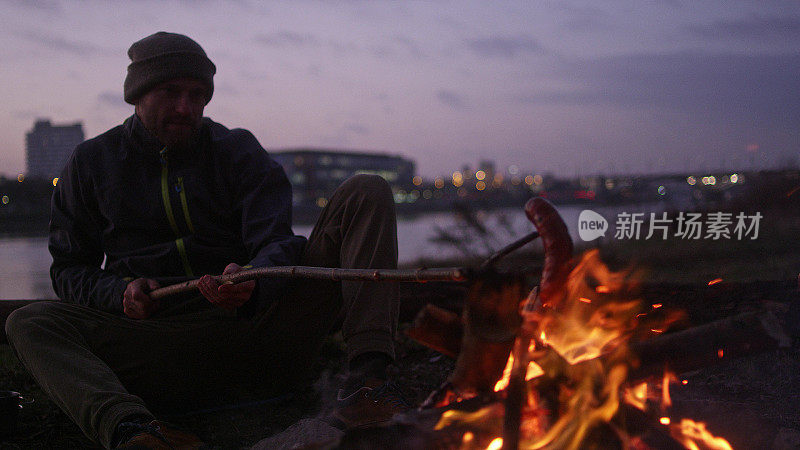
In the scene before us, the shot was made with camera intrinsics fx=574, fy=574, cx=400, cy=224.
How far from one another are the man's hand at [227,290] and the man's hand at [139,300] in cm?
36

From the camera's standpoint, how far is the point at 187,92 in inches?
103

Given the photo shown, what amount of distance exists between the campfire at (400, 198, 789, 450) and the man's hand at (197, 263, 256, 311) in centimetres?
92

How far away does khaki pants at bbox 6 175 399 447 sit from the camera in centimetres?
209

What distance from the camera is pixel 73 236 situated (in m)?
2.62

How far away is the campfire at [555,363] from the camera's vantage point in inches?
51.3

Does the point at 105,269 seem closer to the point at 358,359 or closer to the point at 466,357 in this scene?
the point at 358,359

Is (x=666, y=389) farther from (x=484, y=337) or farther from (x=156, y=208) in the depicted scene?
(x=156, y=208)

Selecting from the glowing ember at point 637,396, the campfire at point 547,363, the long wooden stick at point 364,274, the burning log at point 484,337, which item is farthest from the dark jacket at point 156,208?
the glowing ember at point 637,396

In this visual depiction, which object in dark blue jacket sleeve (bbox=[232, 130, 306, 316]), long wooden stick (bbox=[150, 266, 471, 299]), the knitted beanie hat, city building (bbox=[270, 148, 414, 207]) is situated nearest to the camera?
long wooden stick (bbox=[150, 266, 471, 299])

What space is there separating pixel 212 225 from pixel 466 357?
1645mm

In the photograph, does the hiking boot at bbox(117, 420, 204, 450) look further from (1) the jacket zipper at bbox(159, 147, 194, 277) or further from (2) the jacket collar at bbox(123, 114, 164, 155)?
(2) the jacket collar at bbox(123, 114, 164, 155)

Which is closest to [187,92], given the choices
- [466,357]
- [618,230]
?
[466,357]

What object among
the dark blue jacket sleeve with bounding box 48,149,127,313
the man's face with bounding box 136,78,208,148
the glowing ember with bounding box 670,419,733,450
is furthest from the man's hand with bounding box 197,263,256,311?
the glowing ember with bounding box 670,419,733,450

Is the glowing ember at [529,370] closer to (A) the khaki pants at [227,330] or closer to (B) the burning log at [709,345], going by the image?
(B) the burning log at [709,345]
